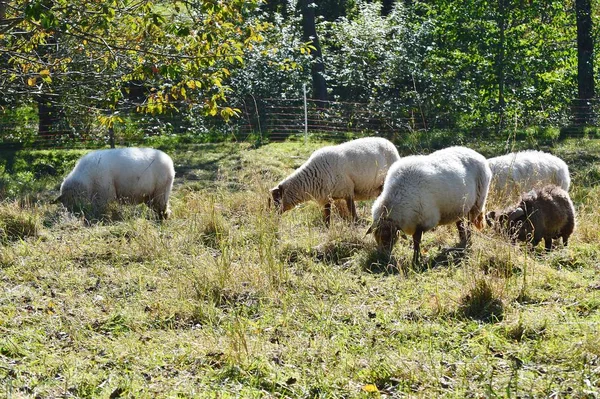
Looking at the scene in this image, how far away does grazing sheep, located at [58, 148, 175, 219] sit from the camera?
40.5 ft

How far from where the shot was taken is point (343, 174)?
1180cm

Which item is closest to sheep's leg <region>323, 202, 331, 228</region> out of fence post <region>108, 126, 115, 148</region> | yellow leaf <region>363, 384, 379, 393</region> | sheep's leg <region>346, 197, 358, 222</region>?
sheep's leg <region>346, 197, 358, 222</region>

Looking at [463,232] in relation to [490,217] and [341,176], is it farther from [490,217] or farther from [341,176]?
[341,176]

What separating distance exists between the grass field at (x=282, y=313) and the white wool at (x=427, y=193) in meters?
0.43

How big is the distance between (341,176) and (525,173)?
278 cm

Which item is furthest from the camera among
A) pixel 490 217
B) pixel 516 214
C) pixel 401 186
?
pixel 490 217

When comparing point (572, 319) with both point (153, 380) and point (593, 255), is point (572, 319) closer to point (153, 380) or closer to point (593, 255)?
point (593, 255)

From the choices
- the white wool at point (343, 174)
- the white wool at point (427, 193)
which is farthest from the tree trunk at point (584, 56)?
the white wool at point (427, 193)

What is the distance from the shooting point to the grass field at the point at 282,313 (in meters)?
5.51

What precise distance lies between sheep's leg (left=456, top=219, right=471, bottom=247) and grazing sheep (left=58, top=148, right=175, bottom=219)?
5226 mm

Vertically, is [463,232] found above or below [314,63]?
below

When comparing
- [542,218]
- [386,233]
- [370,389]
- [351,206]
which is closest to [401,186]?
[386,233]

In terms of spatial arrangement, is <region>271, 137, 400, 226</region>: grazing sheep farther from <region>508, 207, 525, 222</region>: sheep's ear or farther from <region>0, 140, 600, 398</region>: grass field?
<region>508, 207, 525, 222</region>: sheep's ear

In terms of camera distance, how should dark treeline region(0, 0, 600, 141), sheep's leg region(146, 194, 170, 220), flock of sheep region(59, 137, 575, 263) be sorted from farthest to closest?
1. dark treeline region(0, 0, 600, 141)
2. sheep's leg region(146, 194, 170, 220)
3. flock of sheep region(59, 137, 575, 263)
